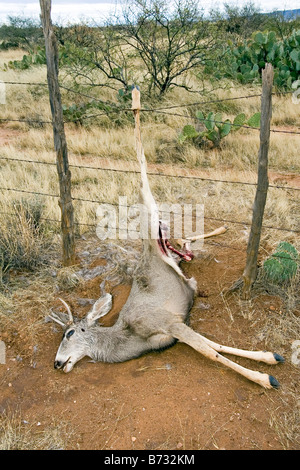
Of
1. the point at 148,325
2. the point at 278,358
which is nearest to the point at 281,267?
the point at 278,358

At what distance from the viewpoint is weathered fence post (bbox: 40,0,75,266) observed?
4.09 m

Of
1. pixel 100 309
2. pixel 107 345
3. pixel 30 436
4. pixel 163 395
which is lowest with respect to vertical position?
pixel 30 436

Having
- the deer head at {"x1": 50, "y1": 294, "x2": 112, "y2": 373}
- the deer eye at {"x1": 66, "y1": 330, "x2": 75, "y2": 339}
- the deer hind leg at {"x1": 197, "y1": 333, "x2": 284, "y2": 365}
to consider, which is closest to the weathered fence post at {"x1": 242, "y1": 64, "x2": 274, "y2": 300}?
the deer hind leg at {"x1": 197, "y1": 333, "x2": 284, "y2": 365}

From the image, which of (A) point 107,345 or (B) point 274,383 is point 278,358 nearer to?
(B) point 274,383

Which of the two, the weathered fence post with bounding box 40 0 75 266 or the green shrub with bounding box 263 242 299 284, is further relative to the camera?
the green shrub with bounding box 263 242 299 284

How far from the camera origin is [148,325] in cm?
381

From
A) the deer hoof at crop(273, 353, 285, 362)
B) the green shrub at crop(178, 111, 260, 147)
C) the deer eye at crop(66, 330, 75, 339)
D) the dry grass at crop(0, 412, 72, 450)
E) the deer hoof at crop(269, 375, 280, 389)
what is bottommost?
the dry grass at crop(0, 412, 72, 450)

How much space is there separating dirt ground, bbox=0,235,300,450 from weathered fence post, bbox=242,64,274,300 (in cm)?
26

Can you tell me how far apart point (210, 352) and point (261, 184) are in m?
1.56

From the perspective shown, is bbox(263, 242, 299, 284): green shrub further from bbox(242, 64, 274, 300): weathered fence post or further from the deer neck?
the deer neck

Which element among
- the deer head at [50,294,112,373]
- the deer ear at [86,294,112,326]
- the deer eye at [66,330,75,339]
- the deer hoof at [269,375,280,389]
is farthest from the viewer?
the deer ear at [86,294,112,326]

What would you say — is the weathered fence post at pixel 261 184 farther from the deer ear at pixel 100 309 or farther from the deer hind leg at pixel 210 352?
the deer ear at pixel 100 309
